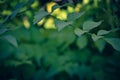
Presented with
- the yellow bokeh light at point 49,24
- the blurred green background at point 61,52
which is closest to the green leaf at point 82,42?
the blurred green background at point 61,52

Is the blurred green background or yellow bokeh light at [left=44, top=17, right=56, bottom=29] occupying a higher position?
yellow bokeh light at [left=44, top=17, right=56, bottom=29]

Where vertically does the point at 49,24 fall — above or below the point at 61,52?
above

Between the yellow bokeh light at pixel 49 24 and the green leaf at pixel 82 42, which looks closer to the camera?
the green leaf at pixel 82 42

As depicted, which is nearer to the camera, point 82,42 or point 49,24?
point 82,42

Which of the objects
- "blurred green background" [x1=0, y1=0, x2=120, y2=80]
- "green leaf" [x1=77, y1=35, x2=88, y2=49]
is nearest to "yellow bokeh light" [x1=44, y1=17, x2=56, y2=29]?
"blurred green background" [x1=0, y1=0, x2=120, y2=80]

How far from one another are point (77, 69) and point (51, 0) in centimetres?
45

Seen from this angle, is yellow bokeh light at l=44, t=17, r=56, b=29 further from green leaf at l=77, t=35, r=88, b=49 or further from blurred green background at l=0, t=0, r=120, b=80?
green leaf at l=77, t=35, r=88, b=49

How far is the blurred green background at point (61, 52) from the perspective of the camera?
1.46 m

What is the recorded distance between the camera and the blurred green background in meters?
1.46

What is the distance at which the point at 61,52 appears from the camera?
1.53 m

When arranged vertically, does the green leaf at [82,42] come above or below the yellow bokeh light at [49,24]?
below

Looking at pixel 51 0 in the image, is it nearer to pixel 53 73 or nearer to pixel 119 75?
pixel 53 73

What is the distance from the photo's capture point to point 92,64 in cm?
150

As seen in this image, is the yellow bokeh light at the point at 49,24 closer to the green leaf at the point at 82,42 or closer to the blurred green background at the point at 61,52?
A: the blurred green background at the point at 61,52
